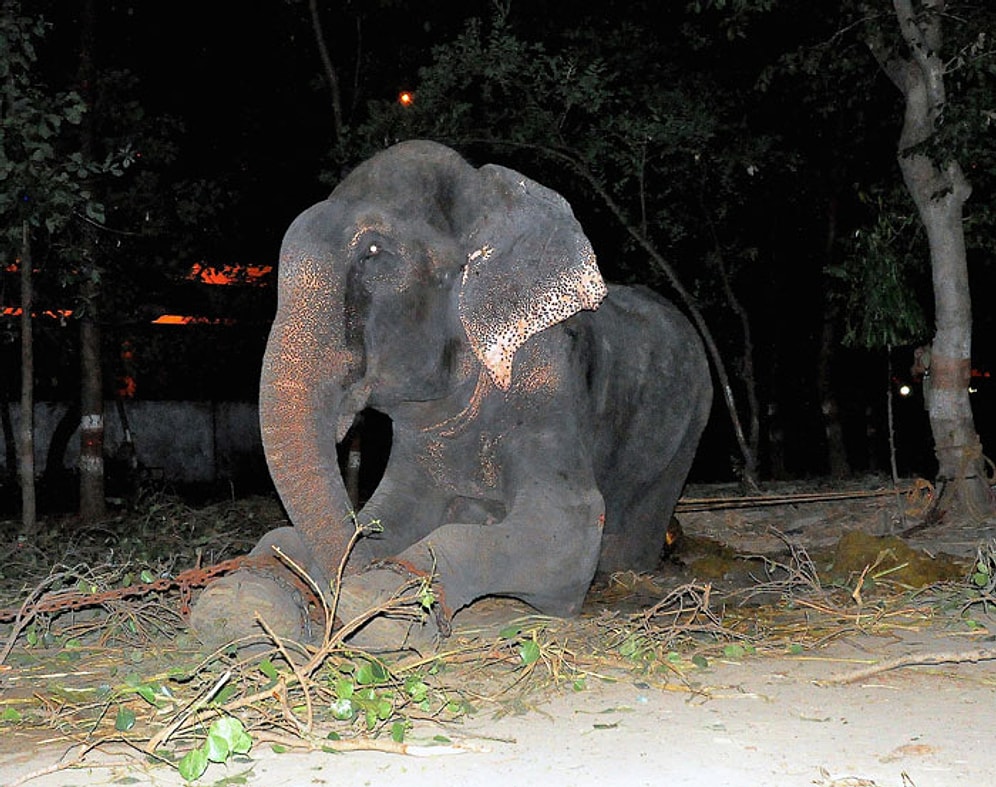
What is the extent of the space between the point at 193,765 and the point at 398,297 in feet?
8.28

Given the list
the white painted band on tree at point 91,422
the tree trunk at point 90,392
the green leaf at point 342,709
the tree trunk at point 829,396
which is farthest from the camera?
the tree trunk at point 829,396

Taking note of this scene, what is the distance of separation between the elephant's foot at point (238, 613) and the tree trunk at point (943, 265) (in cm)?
625

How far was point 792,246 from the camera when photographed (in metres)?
21.8

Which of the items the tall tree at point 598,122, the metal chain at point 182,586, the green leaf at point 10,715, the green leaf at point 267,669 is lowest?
the green leaf at point 10,715

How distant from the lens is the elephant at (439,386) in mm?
5035

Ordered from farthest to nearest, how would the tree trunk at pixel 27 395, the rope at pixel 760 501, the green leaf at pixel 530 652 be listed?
the tree trunk at pixel 27 395
the rope at pixel 760 501
the green leaf at pixel 530 652

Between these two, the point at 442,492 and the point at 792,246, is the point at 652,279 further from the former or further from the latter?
the point at 442,492

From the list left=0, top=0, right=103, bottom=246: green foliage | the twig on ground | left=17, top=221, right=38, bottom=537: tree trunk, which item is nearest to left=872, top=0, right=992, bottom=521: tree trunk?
the twig on ground

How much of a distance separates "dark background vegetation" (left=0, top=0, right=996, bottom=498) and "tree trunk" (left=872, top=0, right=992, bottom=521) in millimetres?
361

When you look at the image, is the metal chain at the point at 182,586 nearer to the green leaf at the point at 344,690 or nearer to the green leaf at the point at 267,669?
the green leaf at the point at 267,669

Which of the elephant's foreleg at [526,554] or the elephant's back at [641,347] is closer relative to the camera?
the elephant's foreleg at [526,554]

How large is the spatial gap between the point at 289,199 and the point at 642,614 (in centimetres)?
1443

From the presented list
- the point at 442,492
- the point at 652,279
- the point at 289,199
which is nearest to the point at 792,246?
the point at 652,279

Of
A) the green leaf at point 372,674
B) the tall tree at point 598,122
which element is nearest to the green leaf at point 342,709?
the green leaf at point 372,674
